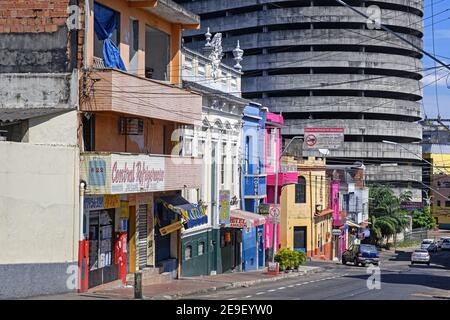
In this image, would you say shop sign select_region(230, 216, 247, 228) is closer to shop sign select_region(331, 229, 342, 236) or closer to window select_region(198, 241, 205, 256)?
window select_region(198, 241, 205, 256)

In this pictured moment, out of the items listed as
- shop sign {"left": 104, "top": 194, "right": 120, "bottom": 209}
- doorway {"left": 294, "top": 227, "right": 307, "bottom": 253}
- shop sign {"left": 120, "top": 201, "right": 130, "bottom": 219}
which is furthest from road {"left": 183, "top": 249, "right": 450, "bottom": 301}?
doorway {"left": 294, "top": 227, "right": 307, "bottom": 253}

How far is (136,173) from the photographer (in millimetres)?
25016

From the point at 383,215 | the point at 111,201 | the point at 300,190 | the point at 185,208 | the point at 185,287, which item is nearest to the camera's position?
the point at 111,201

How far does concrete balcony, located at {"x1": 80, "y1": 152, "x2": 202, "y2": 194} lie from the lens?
75.5 feet

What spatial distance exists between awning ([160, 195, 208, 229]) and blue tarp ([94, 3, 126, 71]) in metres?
6.38

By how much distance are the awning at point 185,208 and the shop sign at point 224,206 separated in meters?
3.63

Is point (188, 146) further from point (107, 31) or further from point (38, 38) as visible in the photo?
point (38, 38)

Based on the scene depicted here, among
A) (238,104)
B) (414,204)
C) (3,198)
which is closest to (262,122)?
(238,104)

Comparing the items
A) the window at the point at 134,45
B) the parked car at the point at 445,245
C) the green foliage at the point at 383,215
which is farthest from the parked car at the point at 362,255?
the parked car at the point at 445,245

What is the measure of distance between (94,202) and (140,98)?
12.2ft

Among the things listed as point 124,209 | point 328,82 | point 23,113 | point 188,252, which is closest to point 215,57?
point 188,252

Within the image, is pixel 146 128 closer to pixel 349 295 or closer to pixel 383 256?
pixel 349 295

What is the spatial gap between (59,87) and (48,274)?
5.47m
